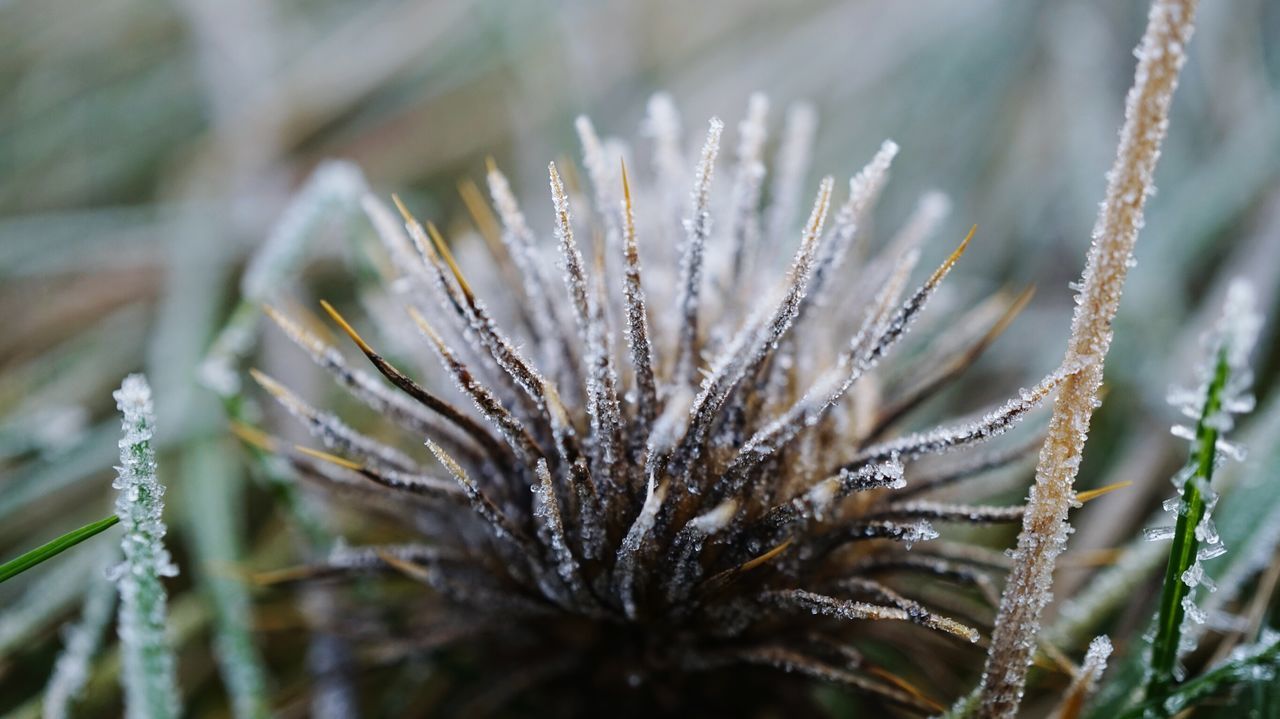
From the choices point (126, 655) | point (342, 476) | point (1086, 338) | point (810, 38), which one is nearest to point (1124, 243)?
point (1086, 338)

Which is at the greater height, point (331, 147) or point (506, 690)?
point (331, 147)

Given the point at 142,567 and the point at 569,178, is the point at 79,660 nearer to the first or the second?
the point at 142,567

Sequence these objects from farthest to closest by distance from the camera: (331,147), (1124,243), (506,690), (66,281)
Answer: (331,147)
(66,281)
(506,690)
(1124,243)

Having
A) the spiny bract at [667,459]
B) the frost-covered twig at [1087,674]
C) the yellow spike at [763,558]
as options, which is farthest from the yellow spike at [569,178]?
the frost-covered twig at [1087,674]

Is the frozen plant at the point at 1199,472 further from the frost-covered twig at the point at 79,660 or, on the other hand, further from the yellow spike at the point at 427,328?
the frost-covered twig at the point at 79,660

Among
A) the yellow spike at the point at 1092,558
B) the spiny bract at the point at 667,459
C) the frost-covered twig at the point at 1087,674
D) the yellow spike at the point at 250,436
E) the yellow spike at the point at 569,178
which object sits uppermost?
the yellow spike at the point at 569,178

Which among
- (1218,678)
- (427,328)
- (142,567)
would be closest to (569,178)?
(427,328)

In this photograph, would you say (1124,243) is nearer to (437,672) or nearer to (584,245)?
(584,245)
